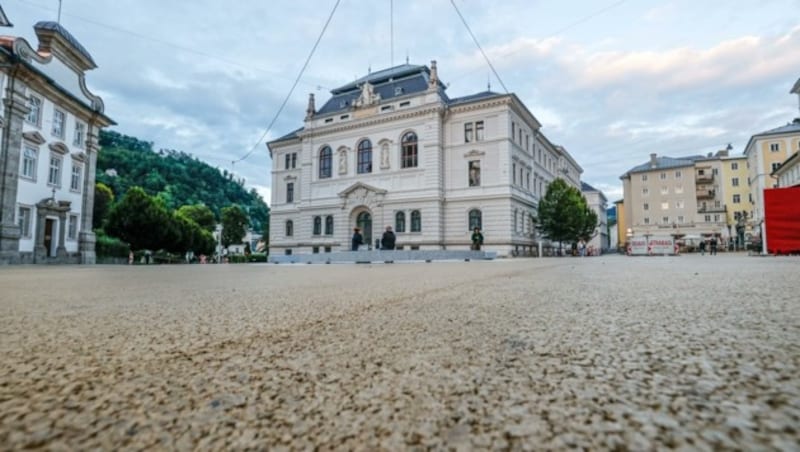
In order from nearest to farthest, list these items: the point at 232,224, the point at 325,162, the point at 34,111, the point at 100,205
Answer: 1. the point at 34,111
2. the point at 325,162
3. the point at 100,205
4. the point at 232,224

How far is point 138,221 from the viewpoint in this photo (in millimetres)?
26188

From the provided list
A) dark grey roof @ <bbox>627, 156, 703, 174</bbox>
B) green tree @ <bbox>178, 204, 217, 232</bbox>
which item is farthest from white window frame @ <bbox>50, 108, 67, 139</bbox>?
dark grey roof @ <bbox>627, 156, 703, 174</bbox>

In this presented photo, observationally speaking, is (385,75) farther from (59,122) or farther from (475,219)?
(59,122)

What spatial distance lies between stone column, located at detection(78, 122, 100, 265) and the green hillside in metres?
31.2

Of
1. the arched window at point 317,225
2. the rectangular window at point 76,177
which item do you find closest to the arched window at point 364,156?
the arched window at point 317,225

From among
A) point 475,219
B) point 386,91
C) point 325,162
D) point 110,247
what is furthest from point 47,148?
point 475,219

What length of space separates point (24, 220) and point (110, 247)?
20.7 feet

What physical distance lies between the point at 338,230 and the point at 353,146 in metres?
6.52

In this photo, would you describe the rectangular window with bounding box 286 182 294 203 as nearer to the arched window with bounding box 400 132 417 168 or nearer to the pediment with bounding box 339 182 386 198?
the pediment with bounding box 339 182 386 198

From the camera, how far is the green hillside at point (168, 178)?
53688 mm

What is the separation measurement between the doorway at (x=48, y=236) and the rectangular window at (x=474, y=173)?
75.8ft

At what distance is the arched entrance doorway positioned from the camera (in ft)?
96.1

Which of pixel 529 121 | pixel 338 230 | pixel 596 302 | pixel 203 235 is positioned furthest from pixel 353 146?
pixel 596 302

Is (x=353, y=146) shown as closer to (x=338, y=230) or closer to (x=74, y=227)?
(x=338, y=230)
